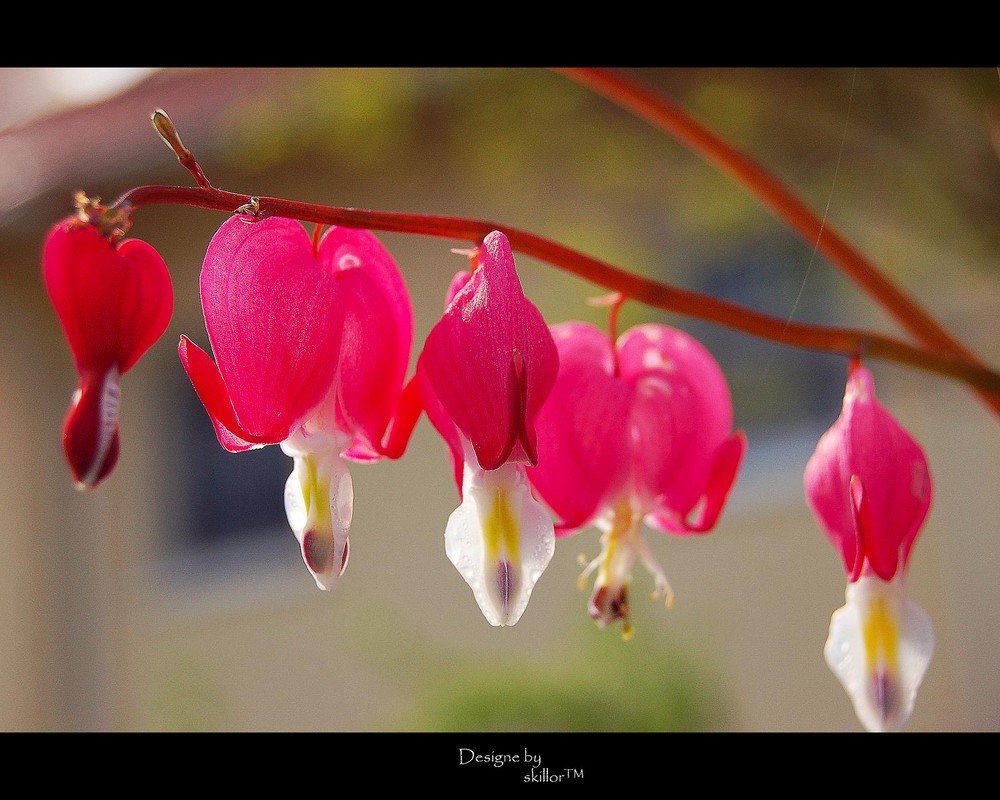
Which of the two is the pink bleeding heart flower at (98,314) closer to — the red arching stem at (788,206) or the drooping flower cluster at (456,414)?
the drooping flower cluster at (456,414)

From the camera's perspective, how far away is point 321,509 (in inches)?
14.9

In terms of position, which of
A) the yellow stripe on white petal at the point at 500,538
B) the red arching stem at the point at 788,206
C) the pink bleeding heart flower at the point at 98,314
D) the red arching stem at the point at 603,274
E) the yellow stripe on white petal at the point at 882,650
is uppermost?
the red arching stem at the point at 788,206

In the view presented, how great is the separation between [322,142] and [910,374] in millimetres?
1415

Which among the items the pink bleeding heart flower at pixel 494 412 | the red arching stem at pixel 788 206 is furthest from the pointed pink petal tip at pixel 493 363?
the red arching stem at pixel 788 206

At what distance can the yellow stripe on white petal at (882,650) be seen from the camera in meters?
0.42

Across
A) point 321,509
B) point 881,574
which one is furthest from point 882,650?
point 321,509

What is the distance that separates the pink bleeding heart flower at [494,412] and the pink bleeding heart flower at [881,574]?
148 mm

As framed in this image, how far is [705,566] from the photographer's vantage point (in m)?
2.56

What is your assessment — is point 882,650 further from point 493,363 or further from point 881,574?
point 493,363

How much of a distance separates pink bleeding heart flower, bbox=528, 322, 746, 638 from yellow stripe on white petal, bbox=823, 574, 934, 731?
78 mm
